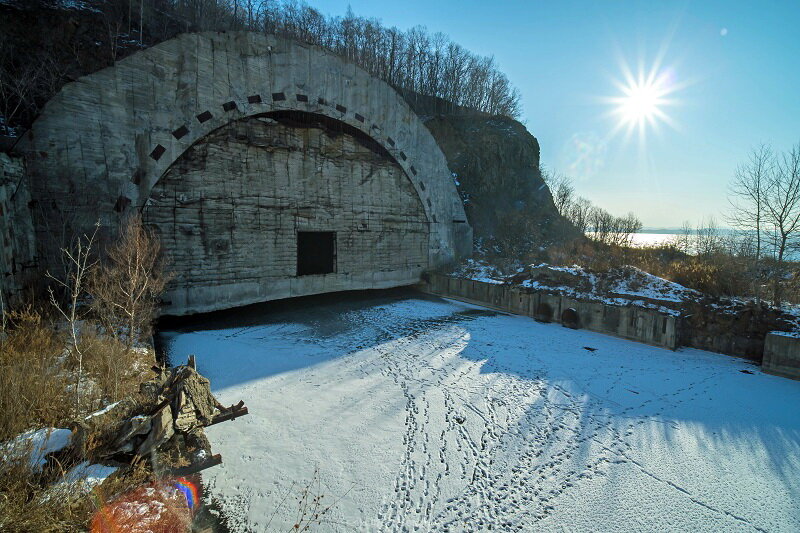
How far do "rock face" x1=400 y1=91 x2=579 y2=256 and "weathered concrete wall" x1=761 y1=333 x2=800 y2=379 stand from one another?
17353 mm

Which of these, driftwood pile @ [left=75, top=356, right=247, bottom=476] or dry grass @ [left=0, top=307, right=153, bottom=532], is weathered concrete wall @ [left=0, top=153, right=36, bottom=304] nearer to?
dry grass @ [left=0, top=307, right=153, bottom=532]

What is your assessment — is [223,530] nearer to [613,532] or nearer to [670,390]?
[613,532]

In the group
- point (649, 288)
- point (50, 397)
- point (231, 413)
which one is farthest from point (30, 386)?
point (649, 288)

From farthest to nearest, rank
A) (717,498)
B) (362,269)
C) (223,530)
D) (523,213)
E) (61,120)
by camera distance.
→ (523,213), (362,269), (61,120), (717,498), (223,530)

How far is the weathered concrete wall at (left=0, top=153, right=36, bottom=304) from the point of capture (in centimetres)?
732

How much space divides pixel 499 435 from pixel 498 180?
25.9 metres

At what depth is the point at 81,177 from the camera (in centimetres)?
949

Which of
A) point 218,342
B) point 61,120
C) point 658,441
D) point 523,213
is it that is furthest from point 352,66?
point 523,213

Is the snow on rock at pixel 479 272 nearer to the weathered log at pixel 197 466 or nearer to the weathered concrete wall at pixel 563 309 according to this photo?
the weathered concrete wall at pixel 563 309

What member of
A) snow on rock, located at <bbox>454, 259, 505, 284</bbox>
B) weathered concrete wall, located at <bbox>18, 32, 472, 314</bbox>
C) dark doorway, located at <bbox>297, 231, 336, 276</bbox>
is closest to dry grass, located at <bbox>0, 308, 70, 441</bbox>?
weathered concrete wall, located at <bbox>18, 32, 472, 314</bbox>

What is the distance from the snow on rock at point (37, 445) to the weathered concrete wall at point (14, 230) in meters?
4.77

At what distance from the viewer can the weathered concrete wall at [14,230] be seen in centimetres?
732

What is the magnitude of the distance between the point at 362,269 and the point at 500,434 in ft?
35.7

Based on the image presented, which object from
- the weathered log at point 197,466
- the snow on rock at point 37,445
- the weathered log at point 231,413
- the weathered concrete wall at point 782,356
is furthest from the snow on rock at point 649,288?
the snow on rock at point 37,445
